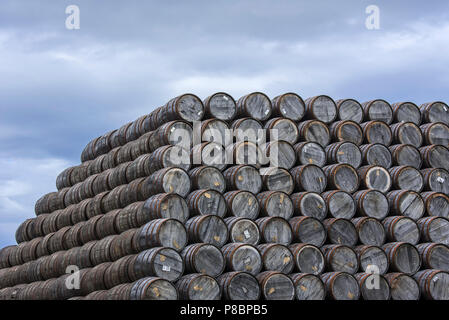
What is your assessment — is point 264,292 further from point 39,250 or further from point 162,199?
point 39,250

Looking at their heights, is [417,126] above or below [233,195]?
above

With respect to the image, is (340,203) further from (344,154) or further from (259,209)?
(259,209)

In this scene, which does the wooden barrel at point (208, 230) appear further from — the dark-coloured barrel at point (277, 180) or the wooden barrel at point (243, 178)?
the dark-coloured barrel at point (277, 180)

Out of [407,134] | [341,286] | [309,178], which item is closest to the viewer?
[341,286]

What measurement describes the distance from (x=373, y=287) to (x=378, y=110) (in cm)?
497

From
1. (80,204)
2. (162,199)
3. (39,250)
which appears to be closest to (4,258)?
(39,250)

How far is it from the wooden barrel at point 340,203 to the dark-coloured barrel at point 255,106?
7.14 feet

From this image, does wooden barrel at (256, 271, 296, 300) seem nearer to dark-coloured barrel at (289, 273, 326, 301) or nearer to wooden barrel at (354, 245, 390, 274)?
dark-coloured barrel at (289, 273, 326, 301)

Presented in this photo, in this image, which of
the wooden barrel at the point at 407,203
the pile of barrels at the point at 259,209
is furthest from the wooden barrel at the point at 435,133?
the wooden barrel at the point at 407,203

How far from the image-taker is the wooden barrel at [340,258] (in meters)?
14.1

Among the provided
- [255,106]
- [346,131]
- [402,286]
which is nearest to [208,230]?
[255,106]

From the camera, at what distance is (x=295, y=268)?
13.7m

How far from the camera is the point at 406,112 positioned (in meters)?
17.5
